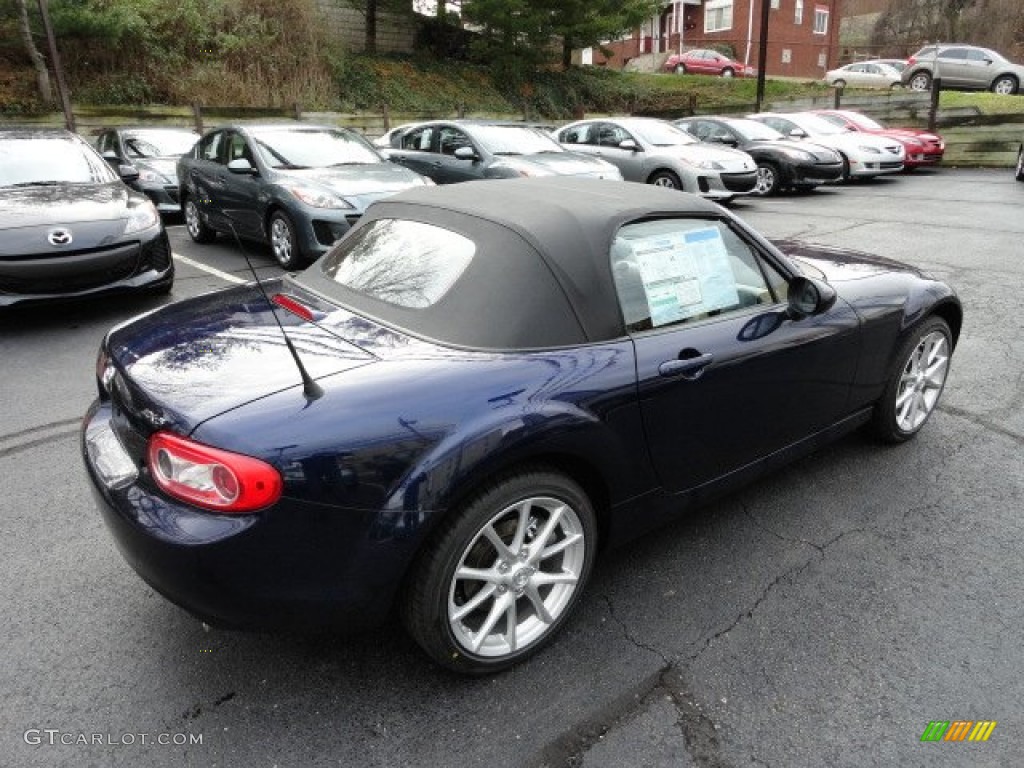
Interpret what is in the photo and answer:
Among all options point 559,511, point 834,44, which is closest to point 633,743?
point 559,511

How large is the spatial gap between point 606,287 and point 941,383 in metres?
2.50

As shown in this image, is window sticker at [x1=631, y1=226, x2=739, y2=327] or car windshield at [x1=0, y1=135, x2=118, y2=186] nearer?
window sticker at [x1=631, y1=226, x2=739, y2=327]

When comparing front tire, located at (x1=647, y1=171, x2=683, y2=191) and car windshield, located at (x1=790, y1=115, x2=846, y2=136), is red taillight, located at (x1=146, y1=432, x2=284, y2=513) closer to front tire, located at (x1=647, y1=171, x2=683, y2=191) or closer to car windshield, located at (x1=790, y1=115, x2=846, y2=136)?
front tire, located at (x1=647, y1=171, x2=683, y2=191)

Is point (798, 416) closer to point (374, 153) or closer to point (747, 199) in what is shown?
point (374, 153)

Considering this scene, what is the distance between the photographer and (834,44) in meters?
47.1

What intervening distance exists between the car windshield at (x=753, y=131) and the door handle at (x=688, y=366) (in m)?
13.7

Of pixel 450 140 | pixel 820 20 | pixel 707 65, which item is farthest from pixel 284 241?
pixel 820 20

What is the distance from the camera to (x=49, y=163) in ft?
21.8

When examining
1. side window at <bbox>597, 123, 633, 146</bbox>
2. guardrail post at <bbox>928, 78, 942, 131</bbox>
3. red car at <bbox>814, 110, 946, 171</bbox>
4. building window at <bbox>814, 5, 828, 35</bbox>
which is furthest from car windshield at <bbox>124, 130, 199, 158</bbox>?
building window at <bbox>814, 5, 828, 35</bbox>

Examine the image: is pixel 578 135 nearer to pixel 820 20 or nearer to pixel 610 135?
pixel 610 135

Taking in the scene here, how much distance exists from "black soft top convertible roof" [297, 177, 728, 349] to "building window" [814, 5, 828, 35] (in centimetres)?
5202

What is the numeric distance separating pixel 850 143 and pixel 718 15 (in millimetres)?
34664

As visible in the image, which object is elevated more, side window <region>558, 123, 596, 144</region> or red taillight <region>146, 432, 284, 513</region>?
side window <region>558, 123, 596, 144</region>

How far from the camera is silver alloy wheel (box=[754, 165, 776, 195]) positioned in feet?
46.9
